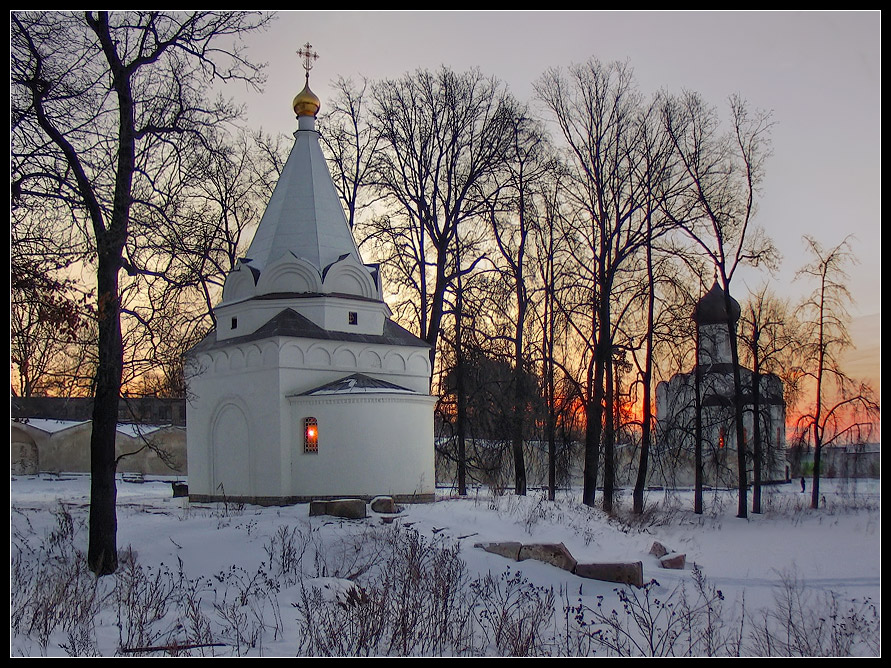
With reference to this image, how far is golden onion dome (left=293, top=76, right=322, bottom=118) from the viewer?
23.2 metres

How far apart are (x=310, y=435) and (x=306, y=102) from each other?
9263 millimetres

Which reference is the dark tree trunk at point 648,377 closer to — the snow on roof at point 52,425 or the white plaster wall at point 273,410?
the white plaster wall at point 273,410

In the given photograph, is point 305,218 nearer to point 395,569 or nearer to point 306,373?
point 306,373

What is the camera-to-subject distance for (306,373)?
20.1 m

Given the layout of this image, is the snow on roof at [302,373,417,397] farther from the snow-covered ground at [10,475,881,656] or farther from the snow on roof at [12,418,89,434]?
the snow on roof at [12,418,89,434]

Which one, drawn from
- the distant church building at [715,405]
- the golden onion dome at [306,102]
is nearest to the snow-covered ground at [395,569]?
the distant church building at [715,405]

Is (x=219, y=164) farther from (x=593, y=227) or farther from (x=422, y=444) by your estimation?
(x=593, y=227)

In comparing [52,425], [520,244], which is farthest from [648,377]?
[52,425]

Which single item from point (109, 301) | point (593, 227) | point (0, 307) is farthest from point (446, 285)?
point (0, 307)

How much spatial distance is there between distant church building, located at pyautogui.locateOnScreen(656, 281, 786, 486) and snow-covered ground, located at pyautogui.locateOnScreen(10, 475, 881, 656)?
121 inches

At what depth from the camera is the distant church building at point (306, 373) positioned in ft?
63.4

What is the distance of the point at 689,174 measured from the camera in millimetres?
21766

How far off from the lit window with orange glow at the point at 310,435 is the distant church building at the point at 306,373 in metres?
0.02

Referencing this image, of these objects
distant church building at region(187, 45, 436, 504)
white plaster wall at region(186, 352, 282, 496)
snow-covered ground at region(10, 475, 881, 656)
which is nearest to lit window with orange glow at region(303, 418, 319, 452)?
distant church building at region(187, 45, 436, 504)
